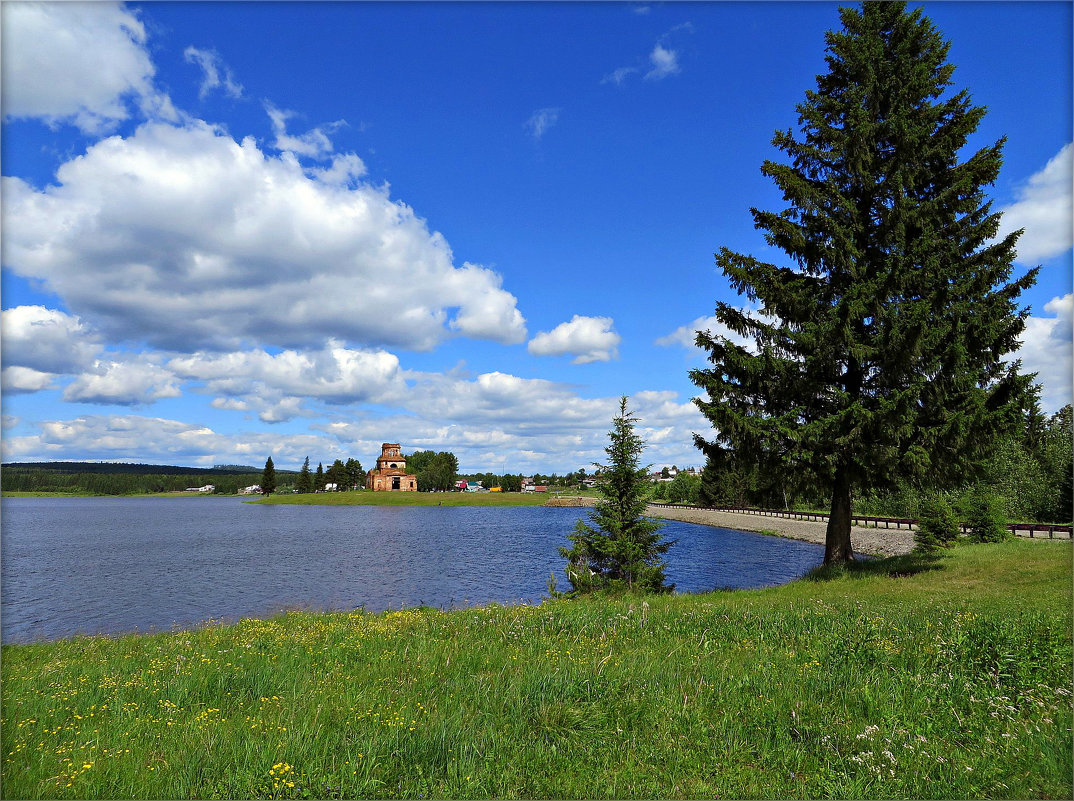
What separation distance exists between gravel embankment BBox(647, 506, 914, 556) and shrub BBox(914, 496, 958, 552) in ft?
19.7

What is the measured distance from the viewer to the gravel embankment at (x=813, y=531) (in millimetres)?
41906

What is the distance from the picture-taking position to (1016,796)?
4.16 m

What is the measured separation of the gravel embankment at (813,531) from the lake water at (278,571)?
148 inches

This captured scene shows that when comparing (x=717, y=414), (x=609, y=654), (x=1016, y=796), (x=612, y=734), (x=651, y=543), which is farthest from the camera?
(x=651, y=543)

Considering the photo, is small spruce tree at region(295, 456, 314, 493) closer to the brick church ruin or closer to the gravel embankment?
the brick church ruin

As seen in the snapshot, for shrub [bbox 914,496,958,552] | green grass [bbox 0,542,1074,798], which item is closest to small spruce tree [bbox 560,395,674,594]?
green grass [bbox 0,542,1074,798]

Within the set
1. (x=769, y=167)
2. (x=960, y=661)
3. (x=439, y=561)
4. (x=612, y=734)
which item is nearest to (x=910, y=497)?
(x=439, y=561)

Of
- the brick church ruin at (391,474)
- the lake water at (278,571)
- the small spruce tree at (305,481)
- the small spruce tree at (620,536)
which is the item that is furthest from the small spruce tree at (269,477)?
the small spruce tree at (620,536)

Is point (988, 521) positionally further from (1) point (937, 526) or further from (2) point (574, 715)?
(2) point (574, 715)

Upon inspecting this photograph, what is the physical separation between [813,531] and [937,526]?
32.0 m

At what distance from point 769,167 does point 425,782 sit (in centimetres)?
2051

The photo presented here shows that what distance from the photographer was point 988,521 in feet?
103

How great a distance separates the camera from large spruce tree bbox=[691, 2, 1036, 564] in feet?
55.4

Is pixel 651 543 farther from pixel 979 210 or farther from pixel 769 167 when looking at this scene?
pixel 979 210
